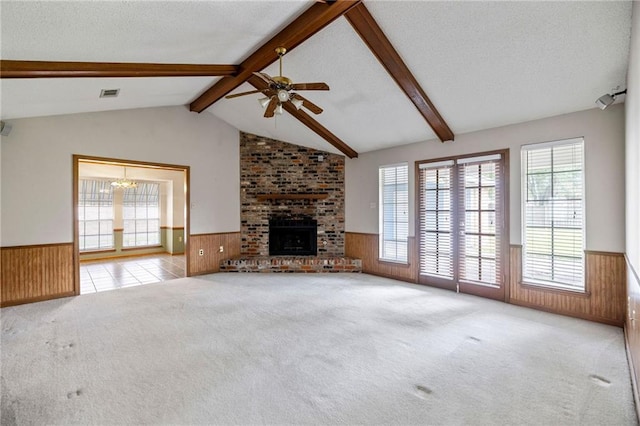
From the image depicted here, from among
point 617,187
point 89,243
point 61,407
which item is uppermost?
point 617,187

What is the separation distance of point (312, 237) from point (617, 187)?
5188mm

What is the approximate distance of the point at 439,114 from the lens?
4.57 m

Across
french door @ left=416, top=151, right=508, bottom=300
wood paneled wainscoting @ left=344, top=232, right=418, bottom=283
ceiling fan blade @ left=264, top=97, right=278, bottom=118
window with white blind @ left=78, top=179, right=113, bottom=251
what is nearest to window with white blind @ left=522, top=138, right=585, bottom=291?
french door @ left=416, top=151, right=508, bottom=300

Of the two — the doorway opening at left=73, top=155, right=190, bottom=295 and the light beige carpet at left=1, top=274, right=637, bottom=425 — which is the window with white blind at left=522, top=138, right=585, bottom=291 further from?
the doorway opening at left=73, top=155, right=190, bottom=295

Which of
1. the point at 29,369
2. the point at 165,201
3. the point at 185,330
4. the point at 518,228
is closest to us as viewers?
the point at 29,369

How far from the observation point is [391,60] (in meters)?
3.58

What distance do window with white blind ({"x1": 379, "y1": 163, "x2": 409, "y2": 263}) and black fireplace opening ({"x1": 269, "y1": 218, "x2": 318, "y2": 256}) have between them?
5.43ft

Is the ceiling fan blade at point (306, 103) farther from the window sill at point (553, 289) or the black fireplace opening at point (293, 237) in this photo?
the window sill at point (553, 289)

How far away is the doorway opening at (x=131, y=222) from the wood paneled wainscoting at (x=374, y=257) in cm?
362

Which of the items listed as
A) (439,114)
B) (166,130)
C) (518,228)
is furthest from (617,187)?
(166,130)

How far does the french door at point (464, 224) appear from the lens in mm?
4621

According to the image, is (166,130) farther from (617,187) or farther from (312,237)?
(617,187)

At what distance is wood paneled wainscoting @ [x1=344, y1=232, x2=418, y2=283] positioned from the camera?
5.74 metres

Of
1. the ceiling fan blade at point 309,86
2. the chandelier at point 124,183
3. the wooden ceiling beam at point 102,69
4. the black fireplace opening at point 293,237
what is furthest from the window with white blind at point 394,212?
the chandelier at point 124,183
